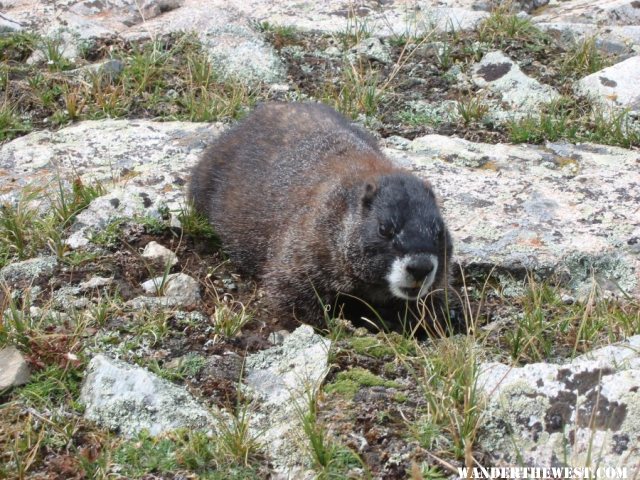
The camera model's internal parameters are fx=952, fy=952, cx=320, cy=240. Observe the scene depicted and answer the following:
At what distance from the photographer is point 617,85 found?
24.7 ft

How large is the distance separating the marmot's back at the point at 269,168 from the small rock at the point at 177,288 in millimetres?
735

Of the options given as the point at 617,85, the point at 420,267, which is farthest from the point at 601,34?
the point at 420,267

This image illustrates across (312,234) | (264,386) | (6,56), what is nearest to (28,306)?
(264,386)

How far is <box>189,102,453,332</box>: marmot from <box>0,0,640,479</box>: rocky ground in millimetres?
237

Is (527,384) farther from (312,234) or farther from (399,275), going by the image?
(312,234)

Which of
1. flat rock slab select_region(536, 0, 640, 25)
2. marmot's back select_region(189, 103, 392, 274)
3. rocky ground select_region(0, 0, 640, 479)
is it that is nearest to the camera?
rocky ground select_region(0, 0, 640, 479)

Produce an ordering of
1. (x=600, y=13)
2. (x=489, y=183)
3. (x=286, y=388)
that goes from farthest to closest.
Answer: (x=600, y=13), (x=489, y=183), (x=286, y=388)

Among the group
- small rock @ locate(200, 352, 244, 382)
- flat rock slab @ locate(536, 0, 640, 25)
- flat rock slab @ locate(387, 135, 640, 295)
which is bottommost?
flat rock slab @ locate(387, 135, 640, 295)

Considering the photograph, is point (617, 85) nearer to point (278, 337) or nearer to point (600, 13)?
point (600, 13)

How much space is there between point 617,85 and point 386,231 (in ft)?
10.9

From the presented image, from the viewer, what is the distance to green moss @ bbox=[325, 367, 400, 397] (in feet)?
13.6

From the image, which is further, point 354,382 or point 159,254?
point 159,254

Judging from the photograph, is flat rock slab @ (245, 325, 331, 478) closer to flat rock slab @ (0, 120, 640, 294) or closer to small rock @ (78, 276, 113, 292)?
small rock @ (78, 276, 113, 292)

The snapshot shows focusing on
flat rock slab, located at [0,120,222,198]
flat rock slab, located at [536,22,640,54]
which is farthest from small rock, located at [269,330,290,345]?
flat rock slab, located at [536,22,640,54]
